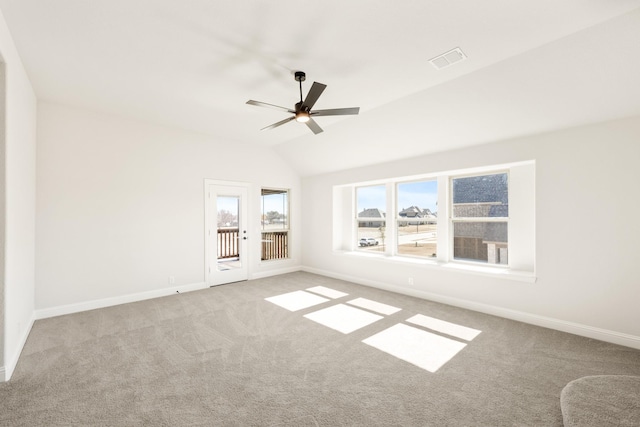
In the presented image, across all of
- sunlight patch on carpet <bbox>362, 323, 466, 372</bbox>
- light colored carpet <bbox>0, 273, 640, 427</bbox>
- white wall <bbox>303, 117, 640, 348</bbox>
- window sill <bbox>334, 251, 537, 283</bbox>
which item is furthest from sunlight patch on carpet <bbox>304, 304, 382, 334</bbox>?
white wall <bbox>303, 117, 640, 348</bbox>

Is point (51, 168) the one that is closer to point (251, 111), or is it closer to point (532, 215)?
point (251, 111)

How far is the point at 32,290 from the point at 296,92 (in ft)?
14.4

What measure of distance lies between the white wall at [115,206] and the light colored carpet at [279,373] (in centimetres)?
64

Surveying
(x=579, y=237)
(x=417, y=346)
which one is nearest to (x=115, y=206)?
(x=417, y=346)

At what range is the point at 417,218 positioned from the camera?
5.38m

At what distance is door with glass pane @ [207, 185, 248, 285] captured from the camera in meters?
5.65

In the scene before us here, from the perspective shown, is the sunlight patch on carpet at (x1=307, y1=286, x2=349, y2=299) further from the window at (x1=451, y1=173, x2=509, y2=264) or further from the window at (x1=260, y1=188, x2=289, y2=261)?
the window at (x1=451, y1=173, x2=509, y2=264)

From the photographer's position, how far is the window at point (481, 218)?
14.1ft

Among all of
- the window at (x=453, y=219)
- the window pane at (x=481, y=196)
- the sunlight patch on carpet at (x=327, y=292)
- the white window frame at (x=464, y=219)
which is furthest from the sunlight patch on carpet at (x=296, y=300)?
the window pane at (x=481, y=196)

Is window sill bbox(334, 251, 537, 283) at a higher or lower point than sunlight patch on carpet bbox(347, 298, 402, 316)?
higher

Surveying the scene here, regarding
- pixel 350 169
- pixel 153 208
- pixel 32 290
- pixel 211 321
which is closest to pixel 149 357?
pixel 211 321

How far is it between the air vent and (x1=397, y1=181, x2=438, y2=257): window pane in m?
2.45

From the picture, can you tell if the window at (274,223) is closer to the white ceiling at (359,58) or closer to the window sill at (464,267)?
the window sill at (464,267)

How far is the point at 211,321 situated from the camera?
382cm
